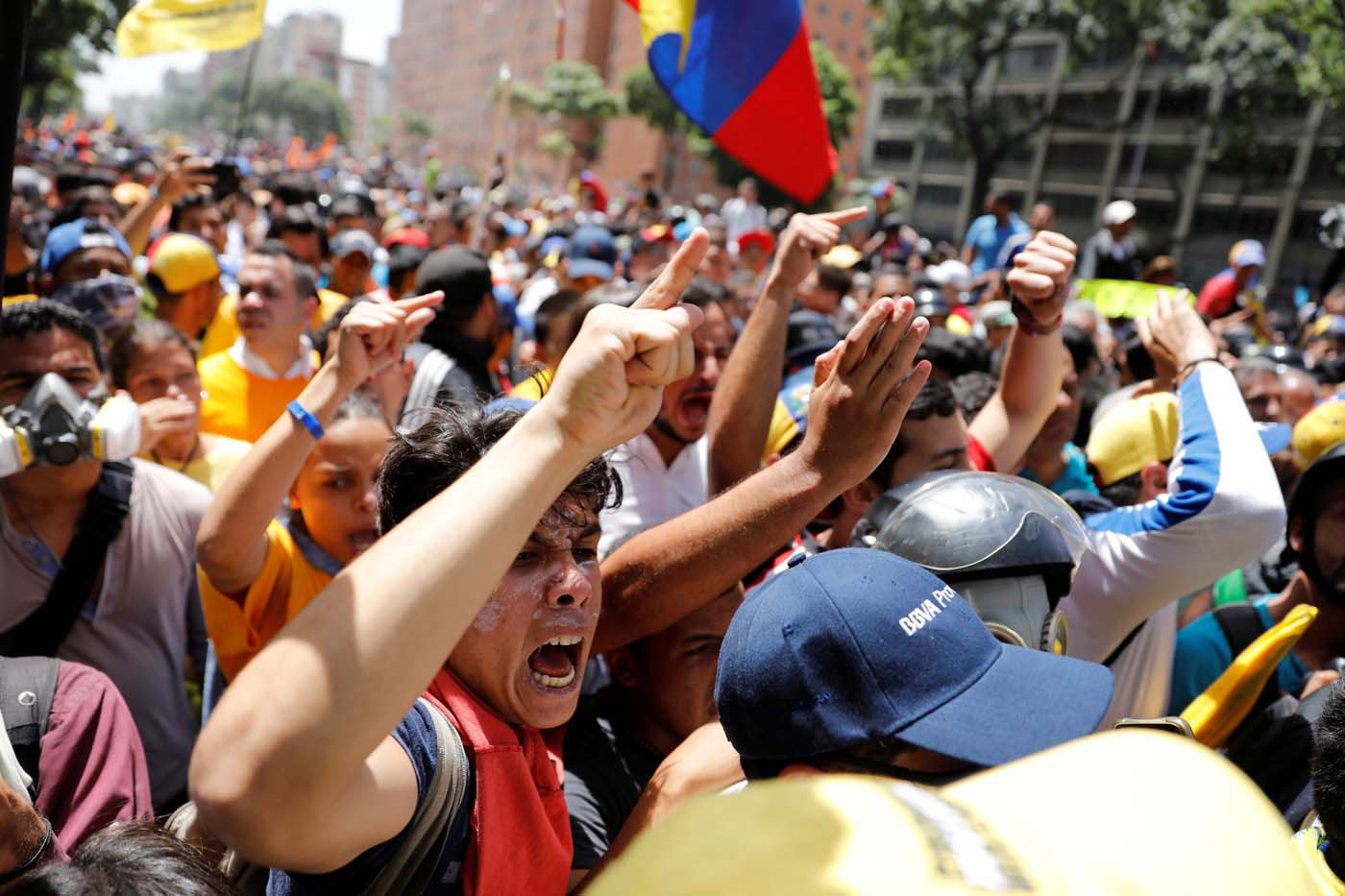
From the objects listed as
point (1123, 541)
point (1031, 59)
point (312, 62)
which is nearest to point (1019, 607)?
point (1123, 541)

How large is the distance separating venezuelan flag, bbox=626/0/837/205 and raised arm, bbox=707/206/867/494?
2.22 ft

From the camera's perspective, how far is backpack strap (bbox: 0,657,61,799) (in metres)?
1.71

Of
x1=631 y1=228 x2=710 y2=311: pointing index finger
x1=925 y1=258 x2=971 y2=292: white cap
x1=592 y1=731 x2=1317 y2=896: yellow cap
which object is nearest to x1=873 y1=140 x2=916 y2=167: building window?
x1=925 y1=258 x2=971 y2=292: white cap

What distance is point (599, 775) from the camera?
194cm

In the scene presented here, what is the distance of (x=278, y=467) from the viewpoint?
199 cm

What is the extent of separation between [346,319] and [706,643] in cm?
102

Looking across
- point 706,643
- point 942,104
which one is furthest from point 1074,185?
point 706,643

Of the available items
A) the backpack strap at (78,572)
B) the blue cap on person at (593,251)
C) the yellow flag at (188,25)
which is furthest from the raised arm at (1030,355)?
the blue cap on person at (593,251)

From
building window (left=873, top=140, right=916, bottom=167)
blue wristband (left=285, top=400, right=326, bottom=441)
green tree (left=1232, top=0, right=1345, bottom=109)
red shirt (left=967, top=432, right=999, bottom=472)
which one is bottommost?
red shirt (left=967, top=432, right=999, bottom=472)

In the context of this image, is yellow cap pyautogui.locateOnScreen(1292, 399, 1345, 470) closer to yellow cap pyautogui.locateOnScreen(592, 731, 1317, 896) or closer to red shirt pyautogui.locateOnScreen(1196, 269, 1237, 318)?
yellow cap pyautogui.locateOnScreen(592, 731, 1317, 896)

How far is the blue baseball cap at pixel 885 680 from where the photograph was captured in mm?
1156

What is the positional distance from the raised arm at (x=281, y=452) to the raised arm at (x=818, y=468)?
2.55 feet

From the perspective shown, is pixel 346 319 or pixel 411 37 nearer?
pixel 346 319

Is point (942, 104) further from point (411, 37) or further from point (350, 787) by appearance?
point (411, 37)
